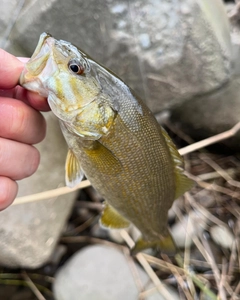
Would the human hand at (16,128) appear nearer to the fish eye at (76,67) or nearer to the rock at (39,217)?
the fish eye at (76,67)

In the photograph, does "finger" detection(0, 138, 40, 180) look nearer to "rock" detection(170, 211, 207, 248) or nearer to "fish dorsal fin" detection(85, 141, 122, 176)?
"fish dorsal fin" detection(85, 141, 122, 176)

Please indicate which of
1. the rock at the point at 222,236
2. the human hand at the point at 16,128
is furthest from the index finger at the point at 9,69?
the rock at the point at 222,236

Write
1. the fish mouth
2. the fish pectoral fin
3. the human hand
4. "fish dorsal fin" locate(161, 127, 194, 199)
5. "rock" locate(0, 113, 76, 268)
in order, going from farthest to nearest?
"rock" locate(0, 113, 76, 268) → the fish pectoral fin → "fish dorsal fin" locate(161, 127, 194, 199) → the human hand → the fish mouth

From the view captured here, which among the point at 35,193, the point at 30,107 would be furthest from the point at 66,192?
the point at 30,107

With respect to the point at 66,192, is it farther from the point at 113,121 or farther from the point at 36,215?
the point at 113,121

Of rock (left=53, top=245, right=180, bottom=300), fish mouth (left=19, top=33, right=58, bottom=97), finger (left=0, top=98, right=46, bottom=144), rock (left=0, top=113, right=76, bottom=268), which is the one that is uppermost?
fish mouth (left=19, top=33, right=58, bottom=97)

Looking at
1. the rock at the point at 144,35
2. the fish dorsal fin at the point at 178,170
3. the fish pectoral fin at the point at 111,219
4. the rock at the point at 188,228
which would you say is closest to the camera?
the fish dorsal fin at the point at 178,170

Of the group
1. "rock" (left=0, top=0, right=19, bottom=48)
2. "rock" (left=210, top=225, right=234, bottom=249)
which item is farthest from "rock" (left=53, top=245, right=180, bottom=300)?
"rock" (left=0, top=0, right=19, bottom=48)
